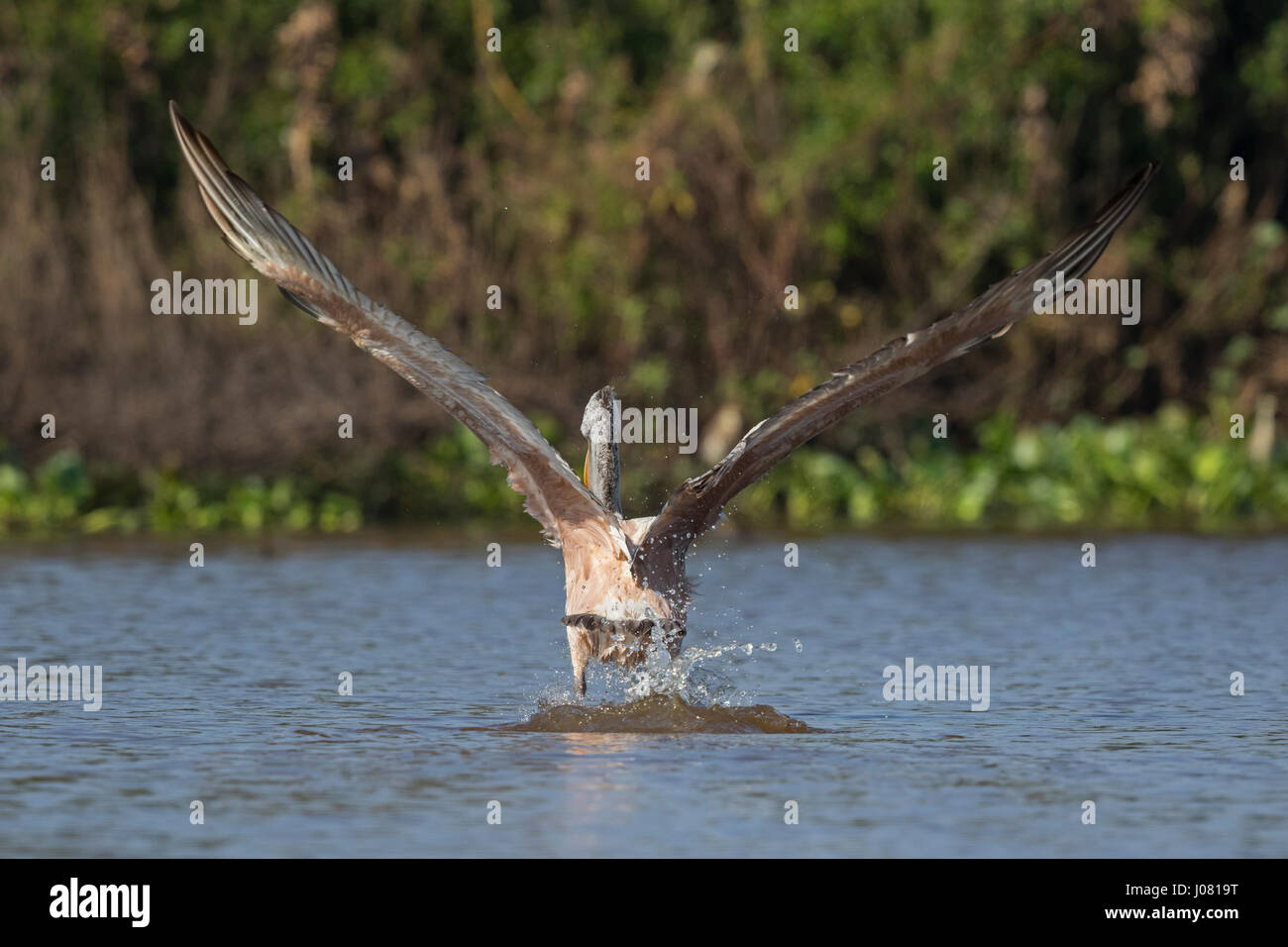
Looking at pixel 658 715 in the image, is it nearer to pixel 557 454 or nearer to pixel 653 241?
pixel 557 454

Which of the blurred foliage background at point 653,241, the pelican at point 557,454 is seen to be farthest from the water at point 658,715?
the blurred foliage background at point 653,241

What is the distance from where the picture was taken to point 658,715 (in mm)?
11156

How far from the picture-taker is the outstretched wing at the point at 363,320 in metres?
10.7

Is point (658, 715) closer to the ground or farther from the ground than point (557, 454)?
closer to the ground

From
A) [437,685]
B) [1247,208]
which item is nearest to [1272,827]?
[437,685]

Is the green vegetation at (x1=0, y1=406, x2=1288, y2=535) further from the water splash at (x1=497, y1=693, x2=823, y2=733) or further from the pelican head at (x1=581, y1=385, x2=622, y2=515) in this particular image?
the water splash at (x1=497, y1=693, x2=823, y2=733)

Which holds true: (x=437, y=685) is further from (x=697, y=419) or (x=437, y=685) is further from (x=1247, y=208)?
(x=1247, y=208)

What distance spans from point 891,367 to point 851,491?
1172 centimetres

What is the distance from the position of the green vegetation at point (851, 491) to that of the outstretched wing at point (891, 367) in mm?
10057

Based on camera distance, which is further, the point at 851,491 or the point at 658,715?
the point at 851,491

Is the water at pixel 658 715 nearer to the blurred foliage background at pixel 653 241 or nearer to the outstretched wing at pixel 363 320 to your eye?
the outstretched wing at pixel 363 320

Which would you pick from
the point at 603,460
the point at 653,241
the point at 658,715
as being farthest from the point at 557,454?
the point at 653,241

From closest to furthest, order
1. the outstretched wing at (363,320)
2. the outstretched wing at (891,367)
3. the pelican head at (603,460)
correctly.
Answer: the outstretched wing at (891,367) → the outstretched wing at (363,320) → the pelican head at (603,460)

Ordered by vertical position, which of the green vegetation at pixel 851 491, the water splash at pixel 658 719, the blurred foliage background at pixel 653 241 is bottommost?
the water splash at pixel 658 719
